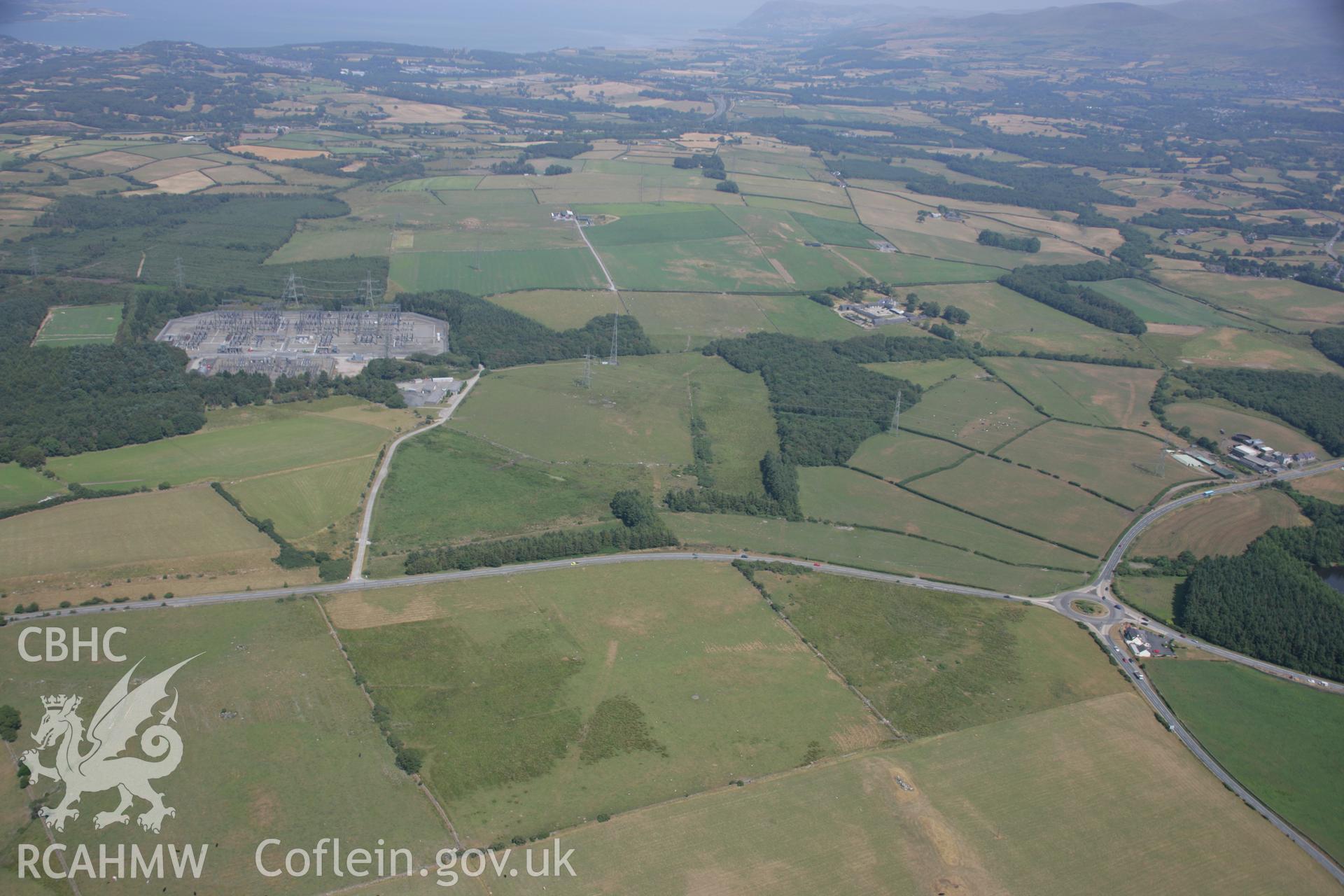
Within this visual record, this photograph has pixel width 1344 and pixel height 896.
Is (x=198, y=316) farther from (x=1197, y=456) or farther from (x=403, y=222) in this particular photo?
(x=1197, y=456)

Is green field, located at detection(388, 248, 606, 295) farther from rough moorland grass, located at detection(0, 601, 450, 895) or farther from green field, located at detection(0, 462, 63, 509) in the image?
rough moorland grass, located at detection(0, 601, 450, 895)

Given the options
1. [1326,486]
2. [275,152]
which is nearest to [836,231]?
[1326,486]

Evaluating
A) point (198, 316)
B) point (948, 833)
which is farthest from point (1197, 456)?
point (198, 316)

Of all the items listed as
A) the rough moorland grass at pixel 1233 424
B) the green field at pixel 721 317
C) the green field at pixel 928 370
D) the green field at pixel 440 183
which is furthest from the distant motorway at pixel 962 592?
the green field at pixel 440 183

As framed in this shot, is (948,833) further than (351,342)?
No

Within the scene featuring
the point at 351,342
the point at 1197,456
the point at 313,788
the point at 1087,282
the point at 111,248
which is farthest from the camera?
the point at 1087,282

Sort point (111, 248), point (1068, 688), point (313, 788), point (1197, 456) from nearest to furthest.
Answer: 1. point (313, 788)
2. point (1068, 688)
3. point (1197, 456)
4. point (111, 248)

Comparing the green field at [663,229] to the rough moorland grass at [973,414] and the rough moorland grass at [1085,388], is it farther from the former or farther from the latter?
the rough moorland grass at [973,414]
